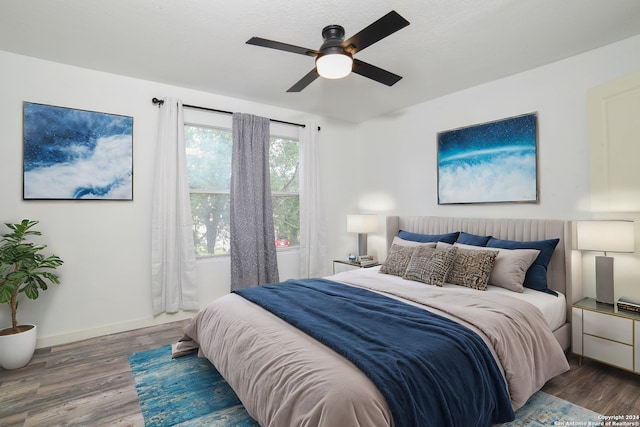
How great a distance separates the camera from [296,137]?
445 centimetres

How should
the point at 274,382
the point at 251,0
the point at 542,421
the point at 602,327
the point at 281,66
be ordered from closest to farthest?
the point at 274,382, the point at 542,421, the point at 251,0, the point at 602,327, the point at 281,66

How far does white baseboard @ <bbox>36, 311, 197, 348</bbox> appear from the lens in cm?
294

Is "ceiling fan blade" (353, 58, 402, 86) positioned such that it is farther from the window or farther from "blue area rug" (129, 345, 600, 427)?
"blue area rug" (129, 345, 600, 427)

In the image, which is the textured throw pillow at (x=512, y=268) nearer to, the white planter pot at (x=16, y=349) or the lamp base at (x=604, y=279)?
the lamp base at (x=604, y=279)

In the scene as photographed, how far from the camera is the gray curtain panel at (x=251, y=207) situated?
3.79 metres

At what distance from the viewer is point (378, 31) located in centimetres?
188

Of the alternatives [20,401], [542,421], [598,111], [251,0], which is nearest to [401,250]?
[542,421]

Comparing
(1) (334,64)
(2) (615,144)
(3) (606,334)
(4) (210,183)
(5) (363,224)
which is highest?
(1) (334,64)

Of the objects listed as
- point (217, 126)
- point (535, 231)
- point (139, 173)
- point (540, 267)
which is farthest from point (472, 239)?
point (139, 173)

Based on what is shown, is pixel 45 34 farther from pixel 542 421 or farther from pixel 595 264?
pixel 595 264

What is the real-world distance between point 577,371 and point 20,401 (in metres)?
3.90

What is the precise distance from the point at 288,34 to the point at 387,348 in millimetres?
2296

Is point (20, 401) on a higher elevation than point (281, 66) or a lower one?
lower

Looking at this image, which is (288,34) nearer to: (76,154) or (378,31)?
(378,31)
